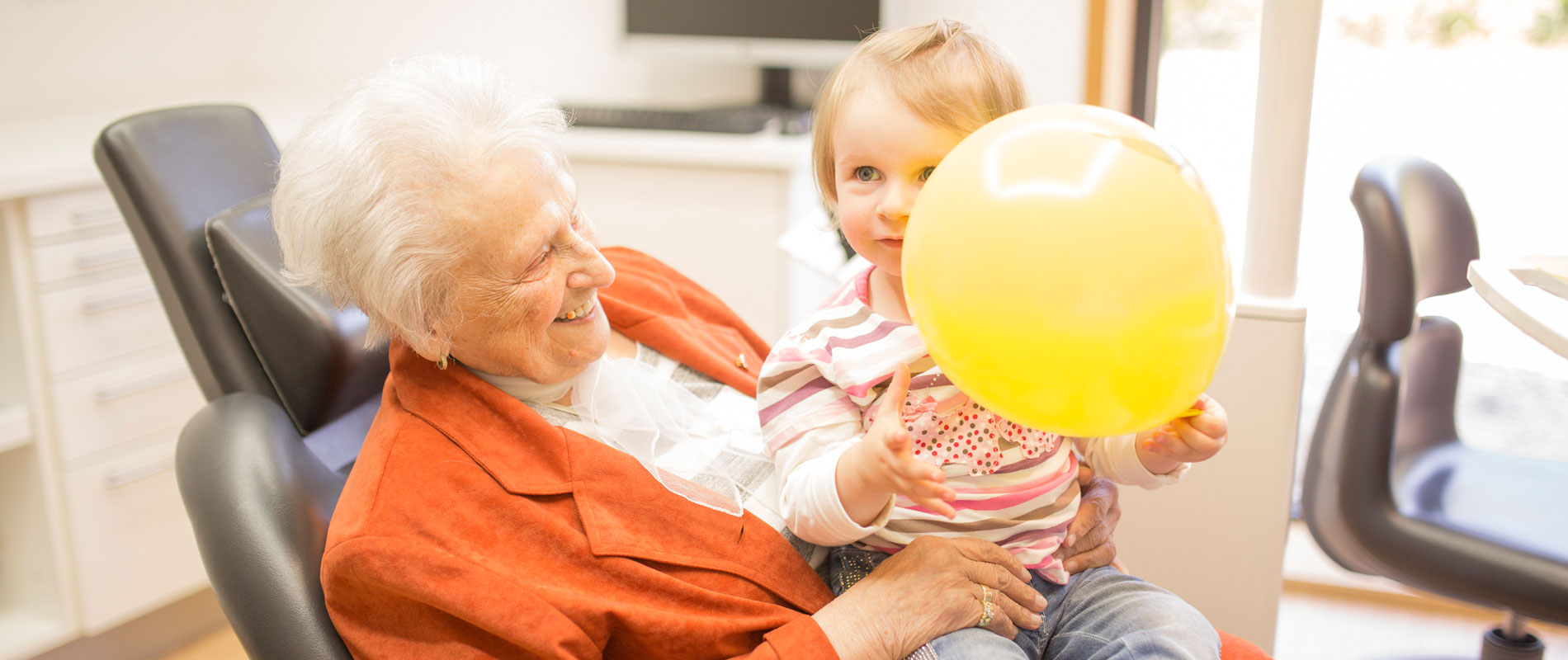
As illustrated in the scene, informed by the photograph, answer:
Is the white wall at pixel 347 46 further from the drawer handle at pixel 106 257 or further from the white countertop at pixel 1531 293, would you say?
the white countertop at pixel 1531 293

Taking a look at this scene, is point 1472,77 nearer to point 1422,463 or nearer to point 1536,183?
point 1536,183

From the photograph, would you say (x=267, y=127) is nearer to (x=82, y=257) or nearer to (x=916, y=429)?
(x=82, y=257)

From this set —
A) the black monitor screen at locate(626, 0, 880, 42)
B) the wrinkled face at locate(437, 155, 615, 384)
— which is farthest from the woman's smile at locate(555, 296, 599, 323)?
the black monitor screen at locate(626, 0, 880, 42)

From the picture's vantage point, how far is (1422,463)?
1798 mm

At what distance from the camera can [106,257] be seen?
86.6 inches

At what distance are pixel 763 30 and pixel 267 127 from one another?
4.71 ft

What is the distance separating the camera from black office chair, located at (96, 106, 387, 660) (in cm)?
119

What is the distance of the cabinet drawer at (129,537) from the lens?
2.22 metres

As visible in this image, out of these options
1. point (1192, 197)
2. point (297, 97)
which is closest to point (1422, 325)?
point (1192, 197)

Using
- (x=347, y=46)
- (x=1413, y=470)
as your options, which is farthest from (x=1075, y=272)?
(x=347, y=46)

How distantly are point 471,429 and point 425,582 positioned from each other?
20 centimetres

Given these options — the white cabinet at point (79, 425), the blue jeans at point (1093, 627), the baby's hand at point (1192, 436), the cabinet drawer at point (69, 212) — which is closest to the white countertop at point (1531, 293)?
the baby's hand at point (1192, 436)

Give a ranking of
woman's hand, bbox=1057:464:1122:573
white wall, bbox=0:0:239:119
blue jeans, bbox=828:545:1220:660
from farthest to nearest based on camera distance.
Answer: white wall, bbox=0:0:239:119
woman's hand, bbox=1057:464:1122:573
blue jeans, bbox=828:545:1220:660

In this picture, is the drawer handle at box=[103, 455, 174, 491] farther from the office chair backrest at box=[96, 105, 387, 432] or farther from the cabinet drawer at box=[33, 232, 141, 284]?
the office chair backrest at box=[96, 105, 387, 432]
